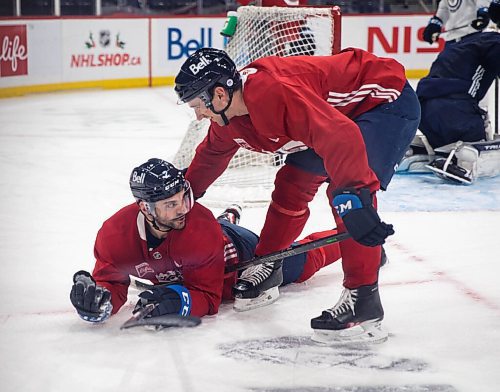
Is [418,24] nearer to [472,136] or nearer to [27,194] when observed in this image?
[472,136]

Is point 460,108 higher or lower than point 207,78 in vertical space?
lower

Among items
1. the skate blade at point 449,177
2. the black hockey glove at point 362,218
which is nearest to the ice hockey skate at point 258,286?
the black hockey glove at point 362,218

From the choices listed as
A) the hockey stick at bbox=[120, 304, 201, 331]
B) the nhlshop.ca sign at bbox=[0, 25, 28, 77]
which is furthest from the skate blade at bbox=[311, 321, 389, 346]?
the nhlshop.ca sign at bbox=[0, 25, 28, 77]

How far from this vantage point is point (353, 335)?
2361 millimetres

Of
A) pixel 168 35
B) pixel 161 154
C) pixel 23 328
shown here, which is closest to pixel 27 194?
pixel 161 154

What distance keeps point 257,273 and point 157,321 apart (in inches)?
13.6

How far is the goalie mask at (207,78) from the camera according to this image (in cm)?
225

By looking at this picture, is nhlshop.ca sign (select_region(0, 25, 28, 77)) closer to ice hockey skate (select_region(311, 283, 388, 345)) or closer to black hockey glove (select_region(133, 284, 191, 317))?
black hockey glove (select_region(133, 284, 191, 317))

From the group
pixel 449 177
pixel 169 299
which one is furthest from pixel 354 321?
pixel 449 177

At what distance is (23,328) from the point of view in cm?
247

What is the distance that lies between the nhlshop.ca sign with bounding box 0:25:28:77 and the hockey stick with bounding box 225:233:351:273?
199 inches

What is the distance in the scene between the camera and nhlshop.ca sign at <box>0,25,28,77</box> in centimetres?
722

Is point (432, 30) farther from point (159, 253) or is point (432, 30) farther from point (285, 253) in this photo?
point (159, 253)

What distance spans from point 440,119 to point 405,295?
1.96m
